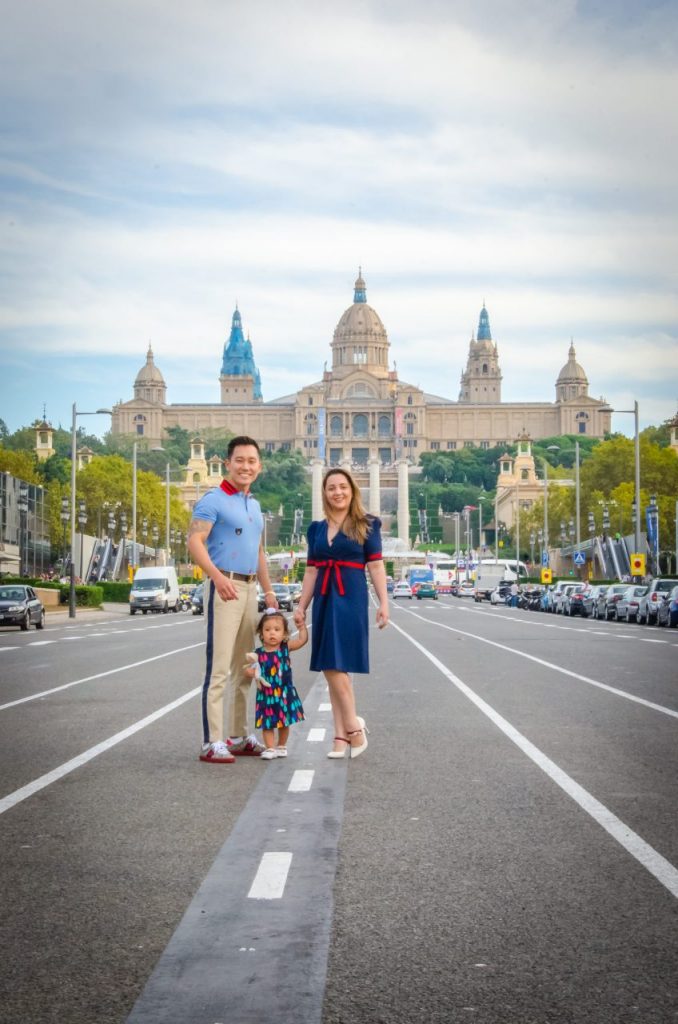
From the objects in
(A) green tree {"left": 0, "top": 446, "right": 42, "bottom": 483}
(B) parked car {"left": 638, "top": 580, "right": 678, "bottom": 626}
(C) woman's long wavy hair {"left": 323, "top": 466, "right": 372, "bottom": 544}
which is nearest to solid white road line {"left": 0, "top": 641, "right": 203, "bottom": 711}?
(C) woman's long wavy hair {"left": 323, "top": 466, "right": 372, "bottom": 544}

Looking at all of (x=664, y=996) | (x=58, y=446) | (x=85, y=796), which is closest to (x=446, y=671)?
(x=85, y=796)

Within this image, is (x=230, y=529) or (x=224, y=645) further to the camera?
(x=230, y=529)

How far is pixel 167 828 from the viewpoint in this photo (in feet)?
24.1

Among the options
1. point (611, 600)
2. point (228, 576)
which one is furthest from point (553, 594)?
point (228, 576)

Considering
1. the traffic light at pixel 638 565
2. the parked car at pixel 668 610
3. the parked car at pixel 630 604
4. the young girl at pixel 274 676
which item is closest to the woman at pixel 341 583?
the young girl at pixel 274 676

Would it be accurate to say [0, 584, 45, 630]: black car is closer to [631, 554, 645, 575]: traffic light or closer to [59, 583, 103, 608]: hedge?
[59, 583, 103, 608]: hedge

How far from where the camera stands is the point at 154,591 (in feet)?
202

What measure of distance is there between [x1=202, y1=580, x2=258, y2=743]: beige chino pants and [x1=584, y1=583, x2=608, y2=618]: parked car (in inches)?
1717

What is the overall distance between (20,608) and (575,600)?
82.2ft

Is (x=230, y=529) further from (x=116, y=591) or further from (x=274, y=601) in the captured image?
(x=116, y=591)

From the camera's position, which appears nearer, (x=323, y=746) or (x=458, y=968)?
(x=458, y=968)

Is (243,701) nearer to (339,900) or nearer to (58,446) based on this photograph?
(339,900)

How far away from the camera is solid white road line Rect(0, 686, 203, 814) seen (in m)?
8.32

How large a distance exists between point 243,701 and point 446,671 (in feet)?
→ 32.5
